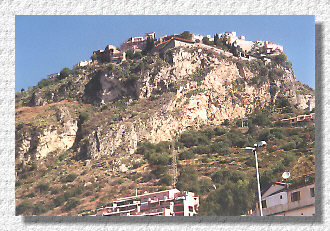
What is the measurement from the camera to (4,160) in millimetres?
17000

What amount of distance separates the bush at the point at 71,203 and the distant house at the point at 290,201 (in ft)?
29.1

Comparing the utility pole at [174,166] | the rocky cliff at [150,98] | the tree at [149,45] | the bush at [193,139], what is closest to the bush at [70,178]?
the rocky cliff at [150,98]

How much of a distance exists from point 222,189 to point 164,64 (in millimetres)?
15813

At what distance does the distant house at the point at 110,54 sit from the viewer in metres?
39.2

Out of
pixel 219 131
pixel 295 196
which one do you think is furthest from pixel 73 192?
pixel 295 196

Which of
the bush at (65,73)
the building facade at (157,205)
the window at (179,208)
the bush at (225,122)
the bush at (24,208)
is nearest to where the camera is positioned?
the bush at (24,208)

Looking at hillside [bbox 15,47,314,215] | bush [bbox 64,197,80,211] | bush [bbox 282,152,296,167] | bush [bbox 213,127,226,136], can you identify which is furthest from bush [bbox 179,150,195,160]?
bush [bbox 64,197,80,211]

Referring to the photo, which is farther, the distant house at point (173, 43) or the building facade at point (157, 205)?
the distant house at point (173, 43)

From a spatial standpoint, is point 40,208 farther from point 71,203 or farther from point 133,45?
point 133,45

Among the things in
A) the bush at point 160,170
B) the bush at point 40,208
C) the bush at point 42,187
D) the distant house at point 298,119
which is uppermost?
the distant house at point 298,119

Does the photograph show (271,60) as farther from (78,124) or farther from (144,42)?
(78,124)

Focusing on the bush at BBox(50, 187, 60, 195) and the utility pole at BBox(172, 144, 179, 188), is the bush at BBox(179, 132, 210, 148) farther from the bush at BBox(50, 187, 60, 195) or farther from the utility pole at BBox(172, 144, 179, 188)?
the bush at BBox(50, 187, 60, 195)

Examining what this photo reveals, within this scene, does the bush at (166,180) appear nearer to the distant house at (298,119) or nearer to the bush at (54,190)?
the bush at (54,190)

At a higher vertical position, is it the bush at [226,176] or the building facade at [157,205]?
the bush at [226,176]
